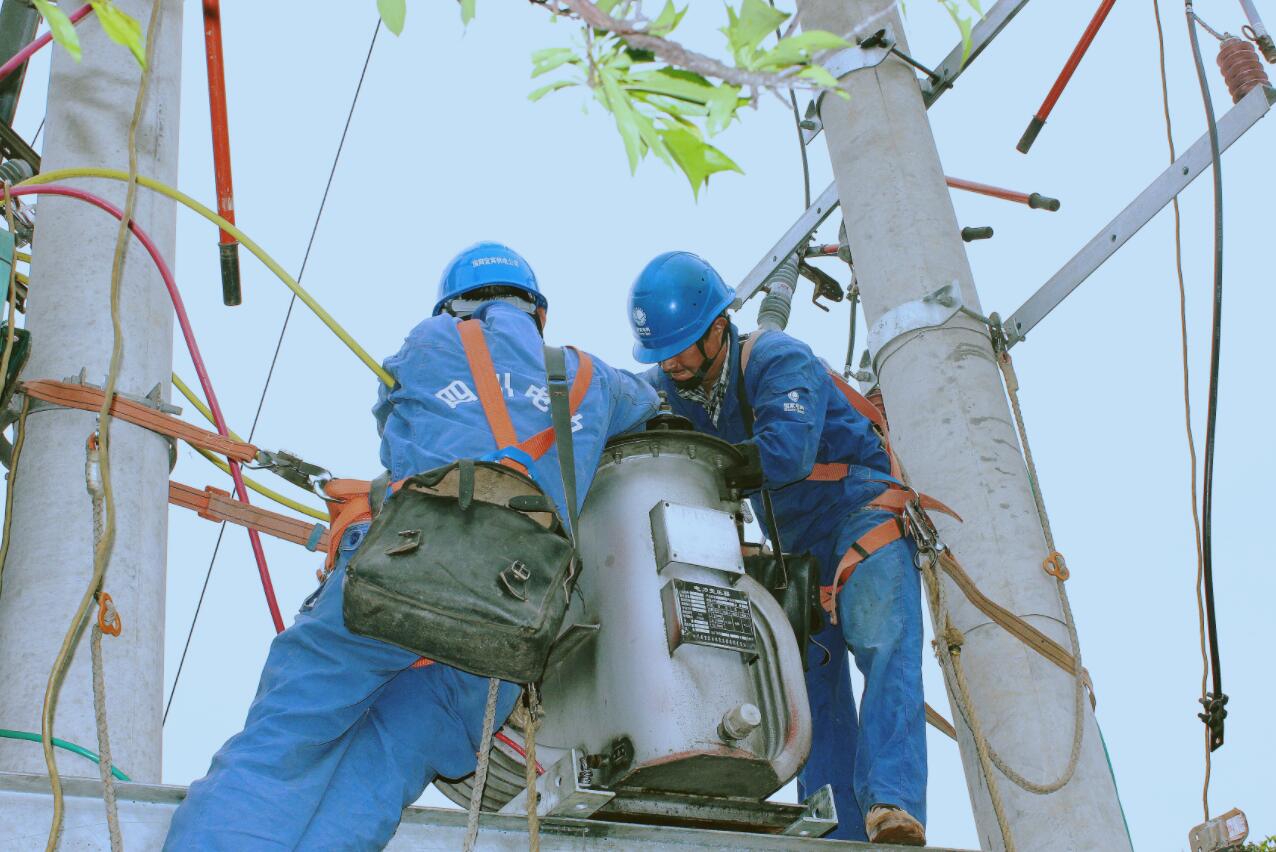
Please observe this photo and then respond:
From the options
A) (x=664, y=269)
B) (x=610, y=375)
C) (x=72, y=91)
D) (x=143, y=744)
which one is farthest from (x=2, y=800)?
(x=664, y=269)

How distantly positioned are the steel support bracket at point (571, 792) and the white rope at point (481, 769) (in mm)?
213

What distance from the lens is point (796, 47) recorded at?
6.97ft

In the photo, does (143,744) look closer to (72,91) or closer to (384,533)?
(384,533)

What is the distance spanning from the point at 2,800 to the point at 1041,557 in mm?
2988

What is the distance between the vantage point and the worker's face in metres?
5.15

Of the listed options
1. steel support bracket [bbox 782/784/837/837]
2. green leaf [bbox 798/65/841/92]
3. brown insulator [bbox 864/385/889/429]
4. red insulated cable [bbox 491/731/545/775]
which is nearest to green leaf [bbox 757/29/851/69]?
green leaf [bbox 798/65/841/92]

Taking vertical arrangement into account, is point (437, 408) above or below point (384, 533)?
above

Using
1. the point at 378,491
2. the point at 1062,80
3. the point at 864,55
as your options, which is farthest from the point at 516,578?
the point at 1062,80

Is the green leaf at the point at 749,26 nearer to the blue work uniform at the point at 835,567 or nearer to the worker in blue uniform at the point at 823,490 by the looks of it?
the worker in blue uniform at the point at 823,490

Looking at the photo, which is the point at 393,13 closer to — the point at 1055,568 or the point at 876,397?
the point at 1055,568

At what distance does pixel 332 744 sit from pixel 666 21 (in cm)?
204

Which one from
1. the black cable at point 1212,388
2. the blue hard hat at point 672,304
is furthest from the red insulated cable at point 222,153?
the black cable at point 1212,388

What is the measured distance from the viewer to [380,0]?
2.23 meters

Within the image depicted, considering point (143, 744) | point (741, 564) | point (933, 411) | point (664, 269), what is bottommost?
point (143, 744)
